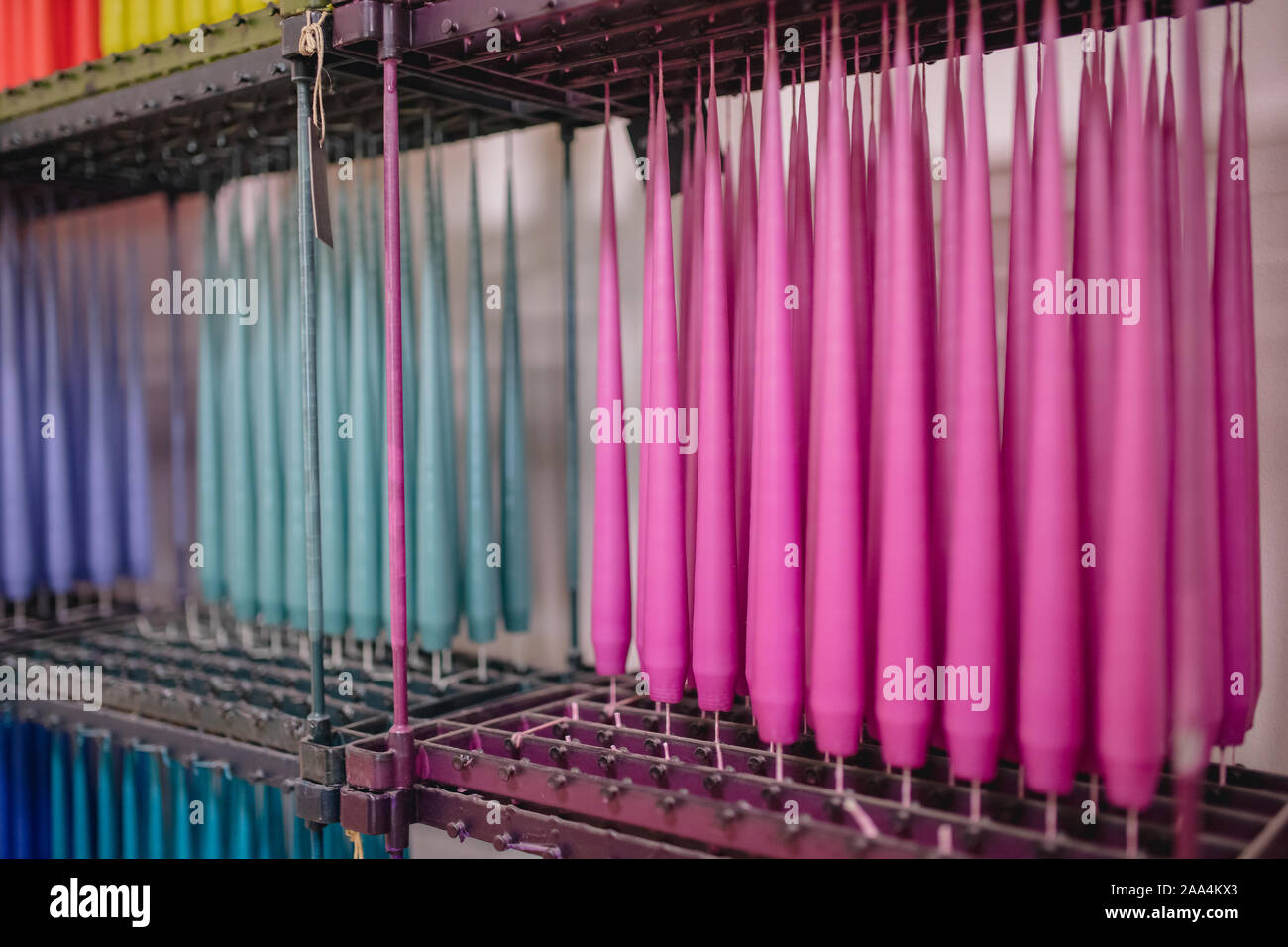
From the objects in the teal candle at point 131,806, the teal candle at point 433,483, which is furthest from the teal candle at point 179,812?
the teal candle at point 433,483

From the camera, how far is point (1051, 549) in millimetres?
1107

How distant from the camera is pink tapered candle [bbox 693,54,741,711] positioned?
4.57ft

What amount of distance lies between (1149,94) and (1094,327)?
30cm

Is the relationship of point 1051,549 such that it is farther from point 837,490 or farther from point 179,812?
point 179,812

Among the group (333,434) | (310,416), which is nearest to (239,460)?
(333,434)

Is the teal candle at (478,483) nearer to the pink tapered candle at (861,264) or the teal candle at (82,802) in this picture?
the pink tapered candle at (861,264)

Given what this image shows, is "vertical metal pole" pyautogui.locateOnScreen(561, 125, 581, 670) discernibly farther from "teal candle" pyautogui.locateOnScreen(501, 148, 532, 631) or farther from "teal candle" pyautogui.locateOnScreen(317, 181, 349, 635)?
"teal candle" pyautogui.locateOnScreen(317, 181, 349, 635)

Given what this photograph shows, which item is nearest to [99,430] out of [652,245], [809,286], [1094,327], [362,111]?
[362,111]

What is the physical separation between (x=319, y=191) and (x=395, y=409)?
388 mm

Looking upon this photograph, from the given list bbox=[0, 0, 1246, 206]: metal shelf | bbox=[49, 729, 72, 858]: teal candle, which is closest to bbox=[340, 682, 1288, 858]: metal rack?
bbox=[0, 0, 1246, 206]: metal shelf

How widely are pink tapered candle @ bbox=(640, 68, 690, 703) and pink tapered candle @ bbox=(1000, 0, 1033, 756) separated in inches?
17.5

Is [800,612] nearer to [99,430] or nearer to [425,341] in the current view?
[425,341]

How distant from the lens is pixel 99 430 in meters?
2.63

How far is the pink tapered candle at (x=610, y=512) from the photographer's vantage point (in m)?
1.58
